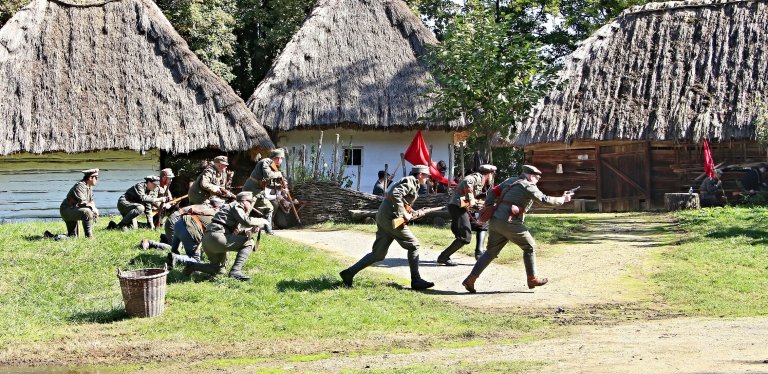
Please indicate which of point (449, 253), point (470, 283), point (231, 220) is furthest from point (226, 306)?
point (449, 253)

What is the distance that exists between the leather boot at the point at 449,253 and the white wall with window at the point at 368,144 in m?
11.4

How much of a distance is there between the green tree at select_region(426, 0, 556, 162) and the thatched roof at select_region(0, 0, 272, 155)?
223 inches

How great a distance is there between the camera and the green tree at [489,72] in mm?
19703

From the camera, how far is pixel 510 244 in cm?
1659

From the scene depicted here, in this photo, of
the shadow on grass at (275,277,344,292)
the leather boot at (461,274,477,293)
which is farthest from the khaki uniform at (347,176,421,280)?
the leather boot at (461,274,477,293)

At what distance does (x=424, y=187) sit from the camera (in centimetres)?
2155

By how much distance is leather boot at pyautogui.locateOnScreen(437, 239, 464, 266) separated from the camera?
546 inches

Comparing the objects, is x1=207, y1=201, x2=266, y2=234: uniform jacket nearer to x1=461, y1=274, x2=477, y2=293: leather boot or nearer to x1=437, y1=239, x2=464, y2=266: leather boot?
x1=461, y1=274, x2=477, y2=293: leather boot

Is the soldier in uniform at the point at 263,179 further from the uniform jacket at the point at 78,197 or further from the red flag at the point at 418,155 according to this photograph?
the red flag at the point at 418,155

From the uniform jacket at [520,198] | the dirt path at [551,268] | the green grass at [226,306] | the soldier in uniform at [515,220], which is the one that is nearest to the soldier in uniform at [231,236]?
the green grass at [226,306]

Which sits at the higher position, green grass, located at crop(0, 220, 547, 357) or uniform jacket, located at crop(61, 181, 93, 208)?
Result: uniform jacket, located at crop(61, 181, 93, 208)

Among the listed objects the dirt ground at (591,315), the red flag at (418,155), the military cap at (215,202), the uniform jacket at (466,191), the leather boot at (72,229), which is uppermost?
the red flag at (418,155)

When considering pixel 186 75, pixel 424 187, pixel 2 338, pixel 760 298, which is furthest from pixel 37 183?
pixel 760 298

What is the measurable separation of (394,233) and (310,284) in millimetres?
1329
